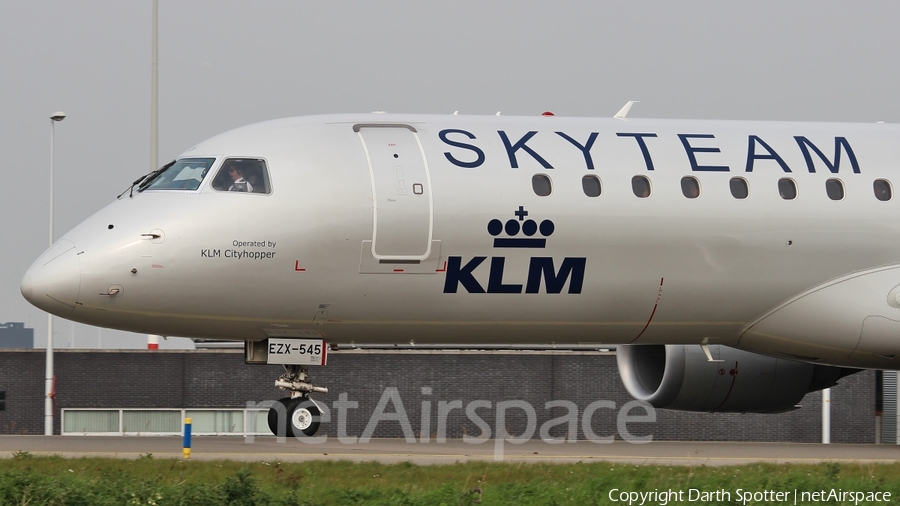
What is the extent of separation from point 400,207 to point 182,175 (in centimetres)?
330

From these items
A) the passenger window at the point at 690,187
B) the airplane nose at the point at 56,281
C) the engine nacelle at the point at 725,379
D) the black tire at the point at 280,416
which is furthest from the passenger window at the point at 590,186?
the airplane nose at the point at 56,281

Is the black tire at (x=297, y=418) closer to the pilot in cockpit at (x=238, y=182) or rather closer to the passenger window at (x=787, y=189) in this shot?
the pilot in cockpit at (x=238, y=182)

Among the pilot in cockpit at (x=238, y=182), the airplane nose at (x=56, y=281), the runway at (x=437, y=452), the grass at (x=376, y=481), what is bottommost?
the runway at (x=437, y=452)

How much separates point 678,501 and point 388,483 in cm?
331

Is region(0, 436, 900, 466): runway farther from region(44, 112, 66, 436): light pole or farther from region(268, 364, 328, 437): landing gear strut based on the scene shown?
region(44, 112, 66, 436): light pole

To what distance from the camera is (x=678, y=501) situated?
1387cm

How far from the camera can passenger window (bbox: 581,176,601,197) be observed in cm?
1945

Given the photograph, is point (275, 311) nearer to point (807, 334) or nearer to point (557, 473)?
point (557, 473)

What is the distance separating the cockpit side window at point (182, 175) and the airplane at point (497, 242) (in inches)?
1.4

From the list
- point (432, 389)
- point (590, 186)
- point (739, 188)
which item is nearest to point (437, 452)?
point (590, 186)

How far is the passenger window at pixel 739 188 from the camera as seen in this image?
20031 millimetres

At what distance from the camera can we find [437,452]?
722 inches

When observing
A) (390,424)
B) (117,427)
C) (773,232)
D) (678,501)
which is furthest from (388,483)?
(117,427)

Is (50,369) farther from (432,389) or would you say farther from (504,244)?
(504,244)
